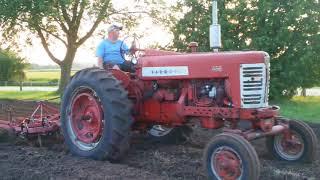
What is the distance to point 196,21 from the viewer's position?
19219 millimetres

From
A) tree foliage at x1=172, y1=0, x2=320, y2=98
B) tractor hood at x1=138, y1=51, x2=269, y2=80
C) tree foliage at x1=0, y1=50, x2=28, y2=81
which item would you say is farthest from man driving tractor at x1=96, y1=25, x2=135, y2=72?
tree foliage at x1=0, y1=50, x2=28, y2=81

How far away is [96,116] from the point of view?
299 inches

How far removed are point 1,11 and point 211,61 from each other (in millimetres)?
17100

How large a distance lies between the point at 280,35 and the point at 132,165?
37.7 ft

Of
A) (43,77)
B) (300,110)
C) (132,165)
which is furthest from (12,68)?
(132,165)

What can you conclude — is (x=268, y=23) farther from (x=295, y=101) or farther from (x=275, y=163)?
(x=275, y=163)

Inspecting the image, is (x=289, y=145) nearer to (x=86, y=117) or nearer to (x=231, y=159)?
(x=231, y=159)

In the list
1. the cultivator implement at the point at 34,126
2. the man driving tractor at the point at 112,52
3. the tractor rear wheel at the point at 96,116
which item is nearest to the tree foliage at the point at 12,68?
the cultivator implement at the point at 34,126

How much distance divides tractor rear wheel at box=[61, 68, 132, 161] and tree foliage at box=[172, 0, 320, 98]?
10.7m

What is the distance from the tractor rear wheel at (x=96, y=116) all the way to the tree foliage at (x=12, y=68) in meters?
35.7

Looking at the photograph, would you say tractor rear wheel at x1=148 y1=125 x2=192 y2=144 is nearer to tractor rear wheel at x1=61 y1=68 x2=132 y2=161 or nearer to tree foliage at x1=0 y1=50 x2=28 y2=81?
tractor rear wheel at x1=61 y1=68 x2=132 y2=161

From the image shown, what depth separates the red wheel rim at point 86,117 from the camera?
754 cm

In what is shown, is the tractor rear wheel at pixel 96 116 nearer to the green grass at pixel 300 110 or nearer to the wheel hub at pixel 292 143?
the wheel hub at pixel 292 143

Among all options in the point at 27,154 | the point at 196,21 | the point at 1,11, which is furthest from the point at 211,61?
the point at 1,11
